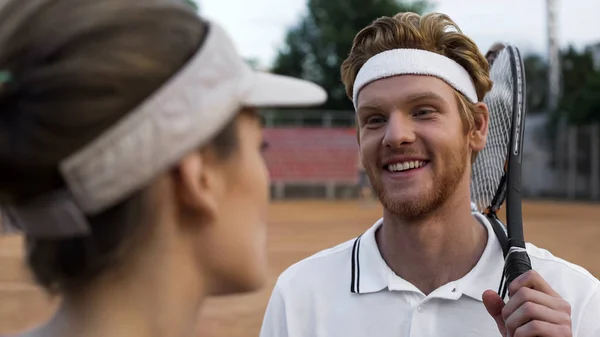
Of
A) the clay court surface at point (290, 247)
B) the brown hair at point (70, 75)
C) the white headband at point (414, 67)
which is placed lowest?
the clay court surface at point (290, 247)

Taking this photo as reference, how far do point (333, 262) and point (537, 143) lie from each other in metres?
28.4

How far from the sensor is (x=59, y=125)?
30.7 inches

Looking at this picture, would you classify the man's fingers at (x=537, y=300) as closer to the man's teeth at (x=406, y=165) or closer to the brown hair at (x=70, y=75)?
the man's teeth at (x=406, y=165)

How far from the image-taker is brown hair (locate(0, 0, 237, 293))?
2.55 ft

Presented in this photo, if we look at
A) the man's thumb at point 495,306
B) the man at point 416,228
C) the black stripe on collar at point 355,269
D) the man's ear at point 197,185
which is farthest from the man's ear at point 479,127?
the man's ear at point 197,185

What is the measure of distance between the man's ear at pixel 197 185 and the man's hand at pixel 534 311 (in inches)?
35.7

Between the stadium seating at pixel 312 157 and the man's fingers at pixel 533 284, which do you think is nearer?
the man's fingers at pixel 533 284

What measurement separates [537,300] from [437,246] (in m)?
0.48

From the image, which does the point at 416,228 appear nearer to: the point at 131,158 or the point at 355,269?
the point at 355,269

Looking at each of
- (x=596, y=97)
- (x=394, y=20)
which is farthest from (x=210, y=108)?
(x=596, y=97)

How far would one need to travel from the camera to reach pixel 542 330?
1472 millimetres

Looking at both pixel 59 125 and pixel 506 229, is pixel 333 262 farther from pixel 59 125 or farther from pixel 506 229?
pixel 59 125

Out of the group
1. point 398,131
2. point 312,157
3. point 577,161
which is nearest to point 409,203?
point 398,131

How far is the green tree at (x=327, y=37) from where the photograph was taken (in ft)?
126
